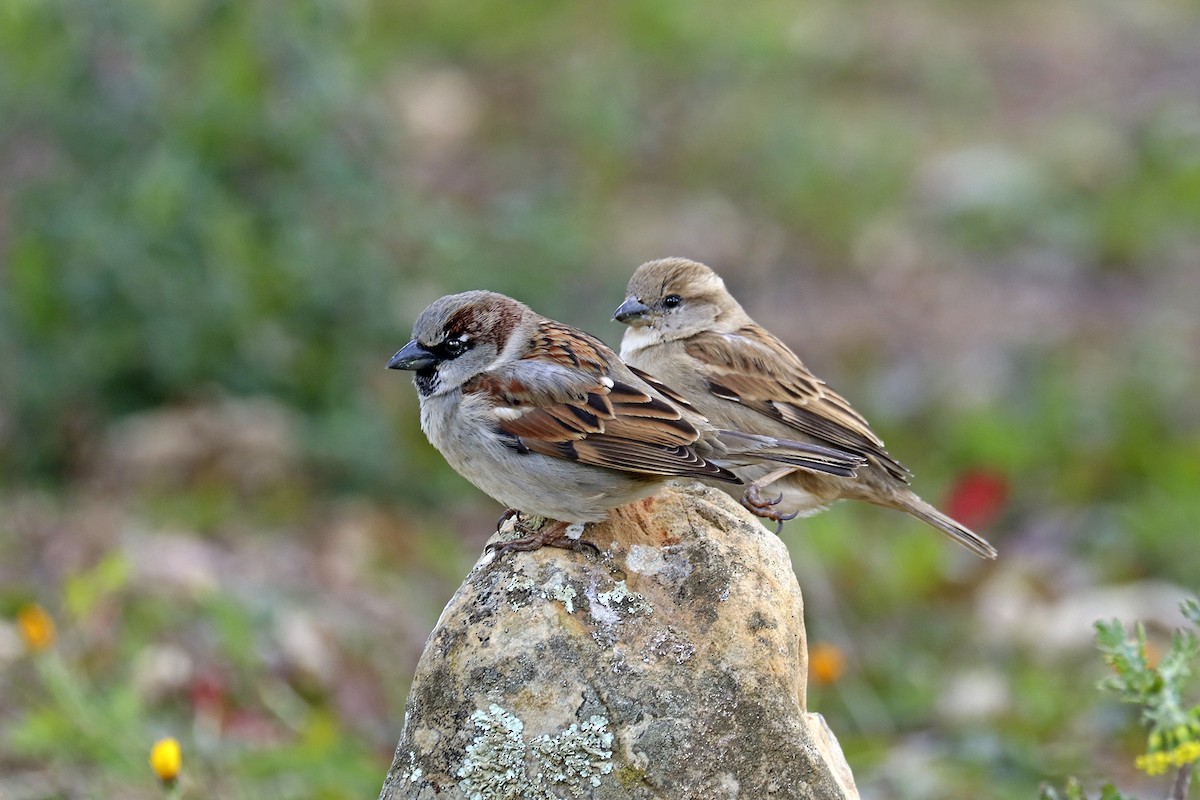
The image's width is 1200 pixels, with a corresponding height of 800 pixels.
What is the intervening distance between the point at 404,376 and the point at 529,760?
21.3ft

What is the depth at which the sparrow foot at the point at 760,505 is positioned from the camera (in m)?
5.08

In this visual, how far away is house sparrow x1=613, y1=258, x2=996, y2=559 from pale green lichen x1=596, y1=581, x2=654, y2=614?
152 centimetres

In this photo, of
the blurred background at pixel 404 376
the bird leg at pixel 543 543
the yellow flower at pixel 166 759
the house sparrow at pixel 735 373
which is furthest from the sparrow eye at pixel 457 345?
the blurred background at pixel 404 376

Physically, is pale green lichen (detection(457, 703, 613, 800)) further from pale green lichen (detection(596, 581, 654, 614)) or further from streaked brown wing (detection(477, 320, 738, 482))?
streaked brown wing (detection(477, 320, 738, 482))

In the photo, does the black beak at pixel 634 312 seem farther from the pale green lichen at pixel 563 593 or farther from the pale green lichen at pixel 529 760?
the pale green lichen at pixel 529 760

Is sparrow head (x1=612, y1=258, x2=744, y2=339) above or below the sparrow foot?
above

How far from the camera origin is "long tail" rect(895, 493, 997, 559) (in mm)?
5207

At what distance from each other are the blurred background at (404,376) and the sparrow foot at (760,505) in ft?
2.15

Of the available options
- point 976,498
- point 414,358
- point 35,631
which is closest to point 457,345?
point 414,358

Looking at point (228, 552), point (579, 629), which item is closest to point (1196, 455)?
point (228, 552)

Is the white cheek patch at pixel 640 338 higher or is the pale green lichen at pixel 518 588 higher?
the white cheek patch at pixel 640 338

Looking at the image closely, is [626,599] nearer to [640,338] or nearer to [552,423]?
[552,423]

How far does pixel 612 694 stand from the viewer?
385 cm

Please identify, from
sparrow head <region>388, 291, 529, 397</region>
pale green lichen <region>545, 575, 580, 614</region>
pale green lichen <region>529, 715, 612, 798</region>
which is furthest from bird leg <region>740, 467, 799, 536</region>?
pale green lichen <region>529, 715, 612, 798</region>
